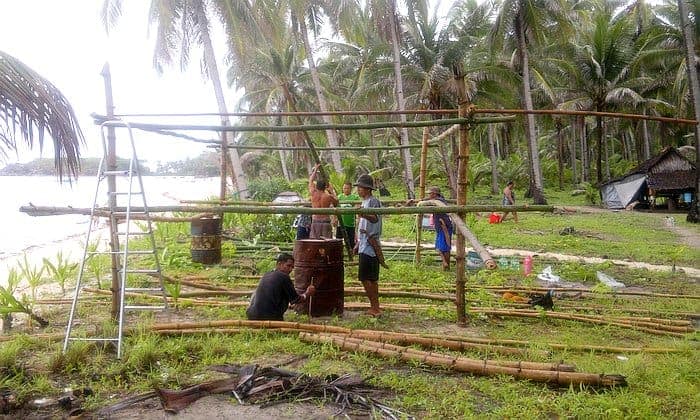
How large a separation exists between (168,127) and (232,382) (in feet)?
8.26

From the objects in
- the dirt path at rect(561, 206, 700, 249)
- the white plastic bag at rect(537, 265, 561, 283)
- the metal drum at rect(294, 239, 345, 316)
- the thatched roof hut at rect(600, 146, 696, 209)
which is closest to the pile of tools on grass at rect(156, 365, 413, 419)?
the metal drum at rect(294, 239, 345, 316)

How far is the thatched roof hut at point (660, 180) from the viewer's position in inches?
726

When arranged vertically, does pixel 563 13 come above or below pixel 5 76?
above

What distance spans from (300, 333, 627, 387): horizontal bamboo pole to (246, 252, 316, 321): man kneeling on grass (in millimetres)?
639

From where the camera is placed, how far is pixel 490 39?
20.1m

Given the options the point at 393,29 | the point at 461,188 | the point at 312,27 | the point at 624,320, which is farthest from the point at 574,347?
the point at 312,27

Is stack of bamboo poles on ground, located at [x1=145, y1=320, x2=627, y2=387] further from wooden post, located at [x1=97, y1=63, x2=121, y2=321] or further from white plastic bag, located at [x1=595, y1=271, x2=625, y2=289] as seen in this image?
white plastic bag, located at [x1=595, y1=271, x2=625, y2=289]

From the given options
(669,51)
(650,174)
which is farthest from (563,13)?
(650,174)

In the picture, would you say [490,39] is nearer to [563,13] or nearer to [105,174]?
[563,13]

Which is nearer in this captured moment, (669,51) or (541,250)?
(541,250)

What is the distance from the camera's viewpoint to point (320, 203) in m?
7.56

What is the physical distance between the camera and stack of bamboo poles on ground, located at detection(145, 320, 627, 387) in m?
3.71

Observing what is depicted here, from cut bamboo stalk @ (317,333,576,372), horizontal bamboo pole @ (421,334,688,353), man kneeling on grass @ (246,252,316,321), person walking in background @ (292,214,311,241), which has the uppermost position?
person walking in background @ (292,214,311,241)

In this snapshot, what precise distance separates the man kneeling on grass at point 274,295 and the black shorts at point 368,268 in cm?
76
